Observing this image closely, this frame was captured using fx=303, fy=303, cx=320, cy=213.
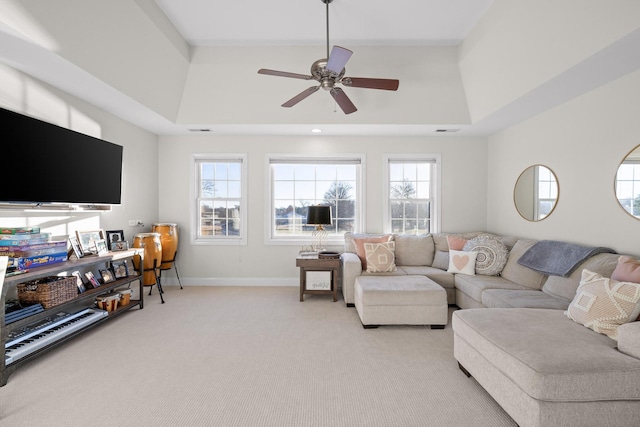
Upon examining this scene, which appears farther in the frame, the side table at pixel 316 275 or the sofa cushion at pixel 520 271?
the side table at pixel 316 275

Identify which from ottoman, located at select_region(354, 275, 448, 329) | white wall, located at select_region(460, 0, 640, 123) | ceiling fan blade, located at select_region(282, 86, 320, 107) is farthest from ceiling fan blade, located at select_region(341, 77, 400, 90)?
ottoman, located at select_region(354, 275, 448, 329)

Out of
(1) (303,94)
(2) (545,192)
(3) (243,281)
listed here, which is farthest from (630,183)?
(3) (243,281)

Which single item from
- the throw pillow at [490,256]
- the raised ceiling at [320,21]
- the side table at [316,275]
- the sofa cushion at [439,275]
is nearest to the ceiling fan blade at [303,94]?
the raised ceiling at [320,21]

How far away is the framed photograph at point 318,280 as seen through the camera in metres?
4.11

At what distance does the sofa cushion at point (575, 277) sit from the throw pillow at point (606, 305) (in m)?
0.48

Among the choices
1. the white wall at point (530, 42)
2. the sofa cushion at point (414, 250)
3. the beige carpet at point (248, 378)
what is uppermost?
the white wall at point (530, 42)

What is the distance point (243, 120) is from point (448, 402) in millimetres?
3742

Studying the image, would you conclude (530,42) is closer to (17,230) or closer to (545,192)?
(545,192)

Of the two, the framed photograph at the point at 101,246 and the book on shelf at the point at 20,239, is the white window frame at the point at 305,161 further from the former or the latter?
the book on shelf at the point at 20,239

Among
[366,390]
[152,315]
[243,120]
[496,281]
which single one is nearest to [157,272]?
[152,315]

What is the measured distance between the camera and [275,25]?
3404mm

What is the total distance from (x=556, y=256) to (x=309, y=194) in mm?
3263

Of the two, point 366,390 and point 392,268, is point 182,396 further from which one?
point 392,268

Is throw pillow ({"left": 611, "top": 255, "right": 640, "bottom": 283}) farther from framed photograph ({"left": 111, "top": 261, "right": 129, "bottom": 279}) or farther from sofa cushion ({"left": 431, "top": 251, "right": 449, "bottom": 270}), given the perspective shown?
framed photograph ({"left": 111, "top": 261, "right": 129, "bottom": 279})
